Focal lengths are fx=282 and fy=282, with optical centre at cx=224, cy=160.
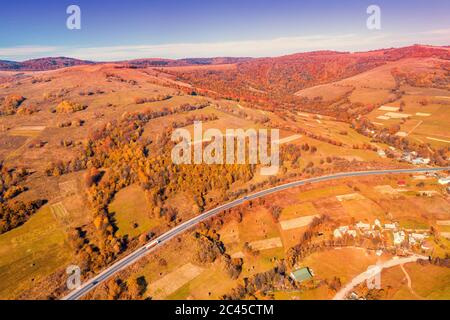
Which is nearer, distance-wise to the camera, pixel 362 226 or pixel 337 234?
pixel 337 234

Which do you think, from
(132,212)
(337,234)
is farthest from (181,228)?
(337,234)

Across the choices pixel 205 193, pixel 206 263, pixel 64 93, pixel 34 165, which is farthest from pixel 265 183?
pixel 64 93

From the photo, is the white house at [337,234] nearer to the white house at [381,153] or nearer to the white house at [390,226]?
the white house at [390,226]

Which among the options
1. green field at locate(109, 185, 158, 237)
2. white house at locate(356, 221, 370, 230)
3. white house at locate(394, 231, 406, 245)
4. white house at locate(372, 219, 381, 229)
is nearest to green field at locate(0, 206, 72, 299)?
green field at locate(109, 185, 158, 237)

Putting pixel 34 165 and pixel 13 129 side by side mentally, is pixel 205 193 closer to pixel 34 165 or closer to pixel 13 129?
pixel 34 165

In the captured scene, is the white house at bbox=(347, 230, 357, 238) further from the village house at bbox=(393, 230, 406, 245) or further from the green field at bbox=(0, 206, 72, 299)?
the green field at bbox=(0, 206, 72, 299)

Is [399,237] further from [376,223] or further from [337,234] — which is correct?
[337,234]
